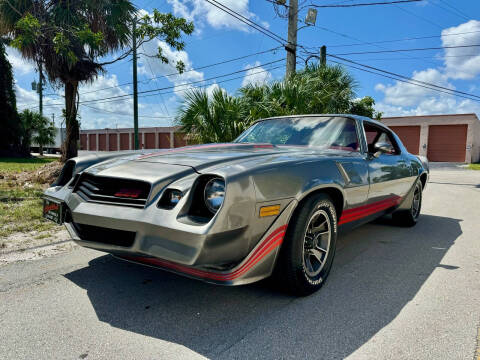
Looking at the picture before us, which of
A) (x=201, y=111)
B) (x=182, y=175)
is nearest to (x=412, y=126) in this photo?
(x=201, y=111)

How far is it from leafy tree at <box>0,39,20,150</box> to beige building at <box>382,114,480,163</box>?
87.1ft

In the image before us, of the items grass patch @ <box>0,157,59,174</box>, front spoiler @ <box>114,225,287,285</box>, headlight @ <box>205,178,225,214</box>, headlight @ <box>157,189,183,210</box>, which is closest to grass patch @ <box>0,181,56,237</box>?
front spoiler @ <box>114,225,287,285</box>

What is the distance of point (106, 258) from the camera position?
3.43 m

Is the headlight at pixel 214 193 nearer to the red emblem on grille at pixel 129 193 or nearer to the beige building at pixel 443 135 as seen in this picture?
the red emblem on grille at pixel 129 193

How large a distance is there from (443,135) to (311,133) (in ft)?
92.6

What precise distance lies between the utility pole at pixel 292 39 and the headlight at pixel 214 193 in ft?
33.6

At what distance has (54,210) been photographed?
281cm

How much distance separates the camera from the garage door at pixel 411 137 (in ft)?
92.9

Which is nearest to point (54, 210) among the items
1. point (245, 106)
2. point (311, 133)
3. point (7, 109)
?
point (311, 133)

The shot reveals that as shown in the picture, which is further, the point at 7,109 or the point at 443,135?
the point at 443,135

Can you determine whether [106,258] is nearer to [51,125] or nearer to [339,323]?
[339,323]

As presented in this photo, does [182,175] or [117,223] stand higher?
[182,175]

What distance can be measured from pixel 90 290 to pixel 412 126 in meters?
30.3

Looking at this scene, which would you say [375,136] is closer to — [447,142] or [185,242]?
[185,242]
